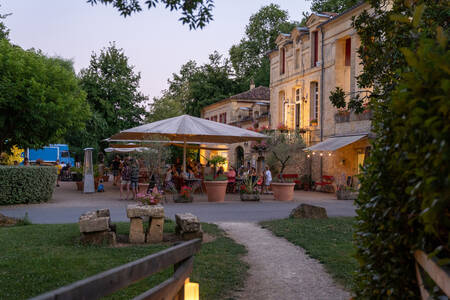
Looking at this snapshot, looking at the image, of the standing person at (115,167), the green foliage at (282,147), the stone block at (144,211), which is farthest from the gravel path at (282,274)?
the standing person at (115,167)

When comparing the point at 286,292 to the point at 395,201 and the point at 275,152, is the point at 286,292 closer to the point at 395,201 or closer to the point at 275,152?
the point at 395,201

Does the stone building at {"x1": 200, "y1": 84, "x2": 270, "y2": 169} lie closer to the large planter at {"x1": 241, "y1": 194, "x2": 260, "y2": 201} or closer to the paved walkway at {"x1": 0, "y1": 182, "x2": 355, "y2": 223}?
the large planter at {"x1": 241, "y1": 194, "x2": 260, "y2": 201}

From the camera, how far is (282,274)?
6.04 metres

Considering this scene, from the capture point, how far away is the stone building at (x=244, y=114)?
34.6 meters

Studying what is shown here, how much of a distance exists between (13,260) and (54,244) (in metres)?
1.31

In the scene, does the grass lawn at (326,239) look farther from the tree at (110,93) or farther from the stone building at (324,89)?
the tree at (110,93)

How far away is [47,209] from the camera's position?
1373 cm

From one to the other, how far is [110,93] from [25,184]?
24.5 m

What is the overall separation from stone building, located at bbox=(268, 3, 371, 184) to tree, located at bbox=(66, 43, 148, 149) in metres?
15.1

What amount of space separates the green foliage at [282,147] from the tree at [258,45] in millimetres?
22060

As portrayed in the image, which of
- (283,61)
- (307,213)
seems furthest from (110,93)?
(307,213)

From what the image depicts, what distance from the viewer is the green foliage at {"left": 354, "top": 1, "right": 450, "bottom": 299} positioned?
1.36 metres

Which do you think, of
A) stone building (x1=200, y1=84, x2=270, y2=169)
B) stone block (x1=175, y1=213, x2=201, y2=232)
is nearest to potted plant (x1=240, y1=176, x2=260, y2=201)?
stone block (x1=175, y1=213, x2=201, y2=232)

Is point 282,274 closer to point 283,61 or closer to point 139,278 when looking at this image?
point 139,278
